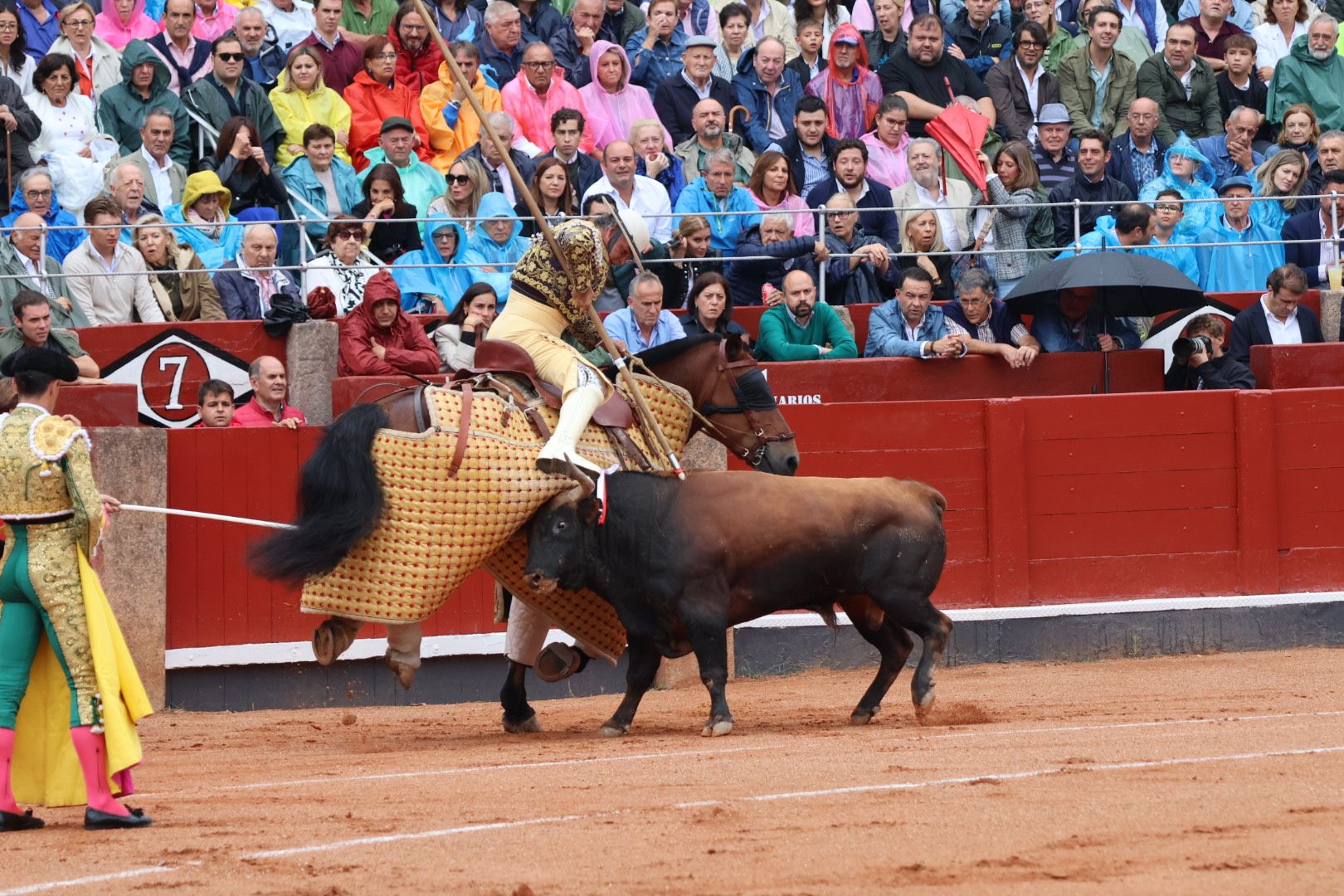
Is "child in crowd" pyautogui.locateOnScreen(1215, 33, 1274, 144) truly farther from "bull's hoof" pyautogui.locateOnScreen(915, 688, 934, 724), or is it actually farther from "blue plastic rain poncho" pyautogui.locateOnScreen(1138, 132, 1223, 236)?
"bull's hoof" pyautogui.locateOnScreen(915, 688, 934, 724)

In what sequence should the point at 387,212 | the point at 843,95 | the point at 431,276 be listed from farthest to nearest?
the point at 843,95
the point at 431,276
the point at 387,212

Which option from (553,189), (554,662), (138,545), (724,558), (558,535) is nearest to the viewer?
(558,535)

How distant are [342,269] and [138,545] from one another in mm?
2229

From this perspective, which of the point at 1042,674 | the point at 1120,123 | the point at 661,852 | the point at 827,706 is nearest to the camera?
the point at 661,852

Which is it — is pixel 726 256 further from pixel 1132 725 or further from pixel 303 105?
pixel 1132 725

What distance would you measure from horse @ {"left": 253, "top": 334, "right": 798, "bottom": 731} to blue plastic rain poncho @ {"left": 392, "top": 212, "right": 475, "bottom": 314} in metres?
3.21

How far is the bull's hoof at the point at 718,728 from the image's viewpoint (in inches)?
309

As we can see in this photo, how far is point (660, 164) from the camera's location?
12414mm

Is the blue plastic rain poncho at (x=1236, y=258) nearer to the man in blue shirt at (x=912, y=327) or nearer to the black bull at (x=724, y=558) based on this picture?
the man in blue shirt at (x=912, y=327)

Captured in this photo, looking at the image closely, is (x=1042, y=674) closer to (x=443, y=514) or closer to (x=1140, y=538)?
(x=1140, y=538)

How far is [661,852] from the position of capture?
17.2 feet

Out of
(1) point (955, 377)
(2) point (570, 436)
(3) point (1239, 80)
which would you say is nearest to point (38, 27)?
(1) point (955, 377)

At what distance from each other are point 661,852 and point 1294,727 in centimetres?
321

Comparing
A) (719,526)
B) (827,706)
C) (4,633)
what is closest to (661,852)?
(4,633)
